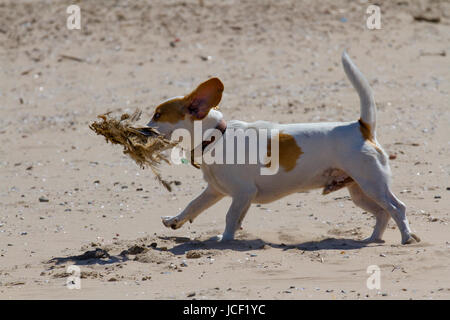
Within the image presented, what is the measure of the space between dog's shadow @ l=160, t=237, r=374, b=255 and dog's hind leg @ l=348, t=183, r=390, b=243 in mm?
147

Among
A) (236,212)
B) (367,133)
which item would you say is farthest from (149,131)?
(367,133)

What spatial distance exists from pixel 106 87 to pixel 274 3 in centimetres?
424

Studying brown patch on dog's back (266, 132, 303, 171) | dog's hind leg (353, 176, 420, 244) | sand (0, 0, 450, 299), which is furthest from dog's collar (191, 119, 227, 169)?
dog's hind leg (353, 176, 420, 244)

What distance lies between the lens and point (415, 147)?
10406 mm

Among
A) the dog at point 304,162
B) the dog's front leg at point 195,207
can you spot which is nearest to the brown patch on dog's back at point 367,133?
the dog at point 304,162

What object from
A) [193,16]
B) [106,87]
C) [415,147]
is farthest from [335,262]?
[193,16]

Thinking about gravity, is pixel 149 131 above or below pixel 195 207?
above

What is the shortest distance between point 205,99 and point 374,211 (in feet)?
5.84

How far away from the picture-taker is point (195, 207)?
7566 millimetres

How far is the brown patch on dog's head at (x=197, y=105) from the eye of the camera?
7.25m

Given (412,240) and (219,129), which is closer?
(412,240)

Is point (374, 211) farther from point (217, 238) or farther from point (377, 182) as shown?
point (217, 238)

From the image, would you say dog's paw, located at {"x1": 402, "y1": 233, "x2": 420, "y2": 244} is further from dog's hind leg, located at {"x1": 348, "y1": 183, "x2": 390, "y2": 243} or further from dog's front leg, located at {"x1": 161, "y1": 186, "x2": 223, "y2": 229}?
dog's front leg, located at {"x1": 161, "y1": 186, "x2": 223, "y2": 229}

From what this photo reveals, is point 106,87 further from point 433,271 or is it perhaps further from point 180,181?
point 433,271
